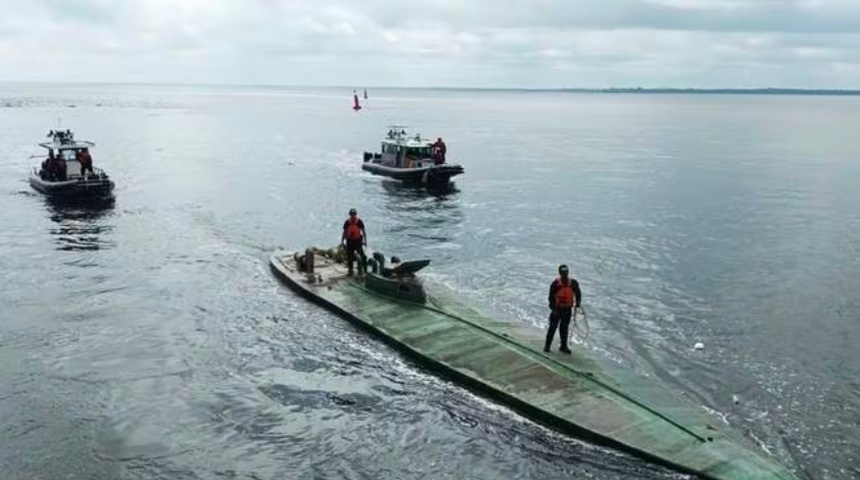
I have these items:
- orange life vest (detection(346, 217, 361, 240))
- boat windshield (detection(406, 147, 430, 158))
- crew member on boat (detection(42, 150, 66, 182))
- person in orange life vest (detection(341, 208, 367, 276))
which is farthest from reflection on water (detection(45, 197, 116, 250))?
boat windshield (detection(406, 147, 430, 158))

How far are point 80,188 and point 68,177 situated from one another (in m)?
1.77

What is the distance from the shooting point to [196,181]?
63375 mm

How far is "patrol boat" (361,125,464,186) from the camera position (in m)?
58.8

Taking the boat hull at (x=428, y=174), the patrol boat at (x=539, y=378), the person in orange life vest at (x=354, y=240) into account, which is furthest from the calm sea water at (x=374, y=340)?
the person in orange life vest at (x=354, y=240)

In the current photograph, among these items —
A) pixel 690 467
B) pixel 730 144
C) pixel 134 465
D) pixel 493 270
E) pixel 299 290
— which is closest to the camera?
pixel 690 467

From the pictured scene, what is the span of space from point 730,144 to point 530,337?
9102cm

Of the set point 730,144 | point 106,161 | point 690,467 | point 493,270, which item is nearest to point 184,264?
point 493,270

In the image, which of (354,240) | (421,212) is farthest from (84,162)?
(354,240)

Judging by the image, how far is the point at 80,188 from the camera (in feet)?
164

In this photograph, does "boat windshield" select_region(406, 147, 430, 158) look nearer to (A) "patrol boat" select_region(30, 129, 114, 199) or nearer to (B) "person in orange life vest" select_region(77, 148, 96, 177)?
(A) "patrol boat" select_region(30, 129, 114, 199)

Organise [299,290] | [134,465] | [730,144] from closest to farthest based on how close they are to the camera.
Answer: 1. [134,465]
2. [299,290]
3. [730,144]

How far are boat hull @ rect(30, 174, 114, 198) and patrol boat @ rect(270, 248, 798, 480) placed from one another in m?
27.0

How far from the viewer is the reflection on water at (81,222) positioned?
39781 millimetres

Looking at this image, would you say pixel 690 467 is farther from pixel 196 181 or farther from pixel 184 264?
pixel 196 181
